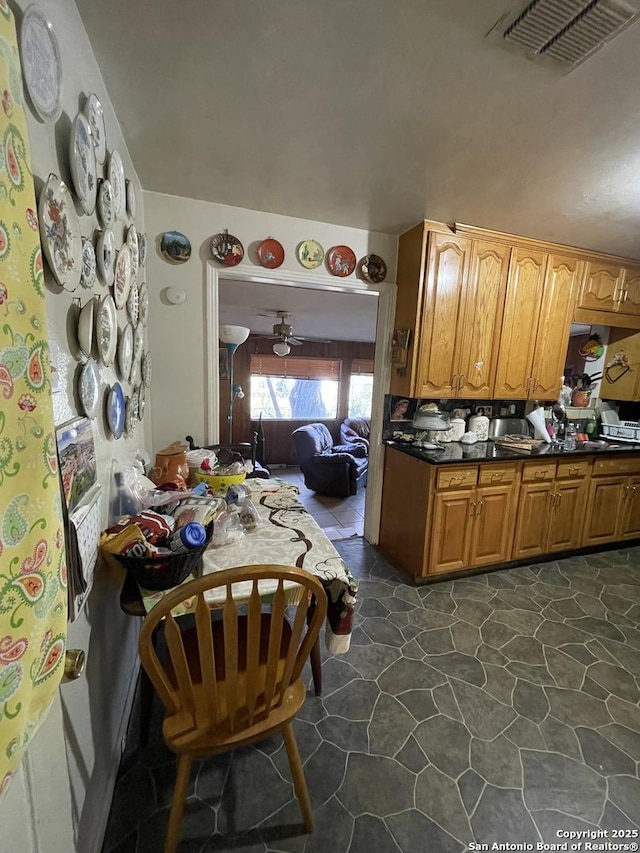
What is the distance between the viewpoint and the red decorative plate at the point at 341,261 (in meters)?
2.37

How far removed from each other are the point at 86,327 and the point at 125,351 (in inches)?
17.4

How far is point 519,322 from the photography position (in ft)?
8.39

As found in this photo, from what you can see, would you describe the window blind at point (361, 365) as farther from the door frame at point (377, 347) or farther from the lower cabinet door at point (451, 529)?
the lower cabinet door at point (451, 529)

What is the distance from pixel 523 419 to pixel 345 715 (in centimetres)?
262

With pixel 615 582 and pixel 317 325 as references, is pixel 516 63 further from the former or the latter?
pixel 317 325

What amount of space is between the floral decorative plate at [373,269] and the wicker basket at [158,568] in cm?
218

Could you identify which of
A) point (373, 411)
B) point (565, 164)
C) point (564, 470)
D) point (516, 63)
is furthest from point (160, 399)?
point (564, 470)

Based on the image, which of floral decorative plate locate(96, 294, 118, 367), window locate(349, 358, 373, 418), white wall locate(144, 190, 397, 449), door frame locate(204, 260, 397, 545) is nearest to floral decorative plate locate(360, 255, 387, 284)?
door frame locate(204, 260, 397, 545)

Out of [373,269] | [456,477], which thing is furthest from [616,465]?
[373,269]

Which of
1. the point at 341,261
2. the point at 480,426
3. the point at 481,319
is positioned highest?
the point at 341,261

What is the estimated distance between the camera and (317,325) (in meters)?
5.21

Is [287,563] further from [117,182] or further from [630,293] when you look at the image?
[630,293]

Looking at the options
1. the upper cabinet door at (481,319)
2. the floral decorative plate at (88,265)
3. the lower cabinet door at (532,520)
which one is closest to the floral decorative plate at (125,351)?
the floral decorative plate at (88,265)

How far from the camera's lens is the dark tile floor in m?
1.08
